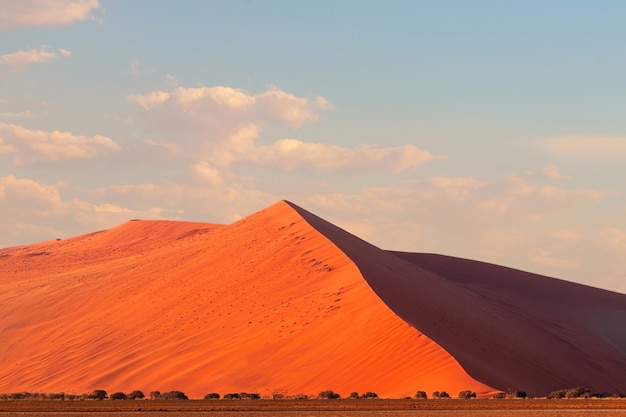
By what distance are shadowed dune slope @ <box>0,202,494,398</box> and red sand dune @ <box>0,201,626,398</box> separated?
12 centimetres

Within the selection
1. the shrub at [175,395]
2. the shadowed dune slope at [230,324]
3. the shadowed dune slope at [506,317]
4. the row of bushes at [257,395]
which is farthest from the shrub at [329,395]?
the shadowed dune slope at [506,317]

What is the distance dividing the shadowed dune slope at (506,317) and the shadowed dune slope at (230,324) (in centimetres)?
108

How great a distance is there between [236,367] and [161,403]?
1002 cm

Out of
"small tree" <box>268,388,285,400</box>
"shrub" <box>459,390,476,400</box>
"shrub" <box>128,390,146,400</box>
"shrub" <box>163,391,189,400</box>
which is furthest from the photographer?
"shrub" <box>128,390,146,400</box>

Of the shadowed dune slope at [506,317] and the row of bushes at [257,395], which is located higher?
the shadowed dune slope at [506,317]

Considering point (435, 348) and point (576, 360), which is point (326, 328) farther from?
point (576, 360)

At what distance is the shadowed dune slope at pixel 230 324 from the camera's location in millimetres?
51031

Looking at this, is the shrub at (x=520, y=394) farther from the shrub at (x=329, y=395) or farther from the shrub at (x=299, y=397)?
the shrub at (x=299, y=397)

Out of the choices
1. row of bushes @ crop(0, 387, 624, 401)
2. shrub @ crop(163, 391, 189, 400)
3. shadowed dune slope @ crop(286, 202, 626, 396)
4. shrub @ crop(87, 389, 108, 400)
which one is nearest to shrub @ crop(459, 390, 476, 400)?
row of bushes @ crop(0, 387, 624, 401)

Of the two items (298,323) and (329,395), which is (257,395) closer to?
(329,395)

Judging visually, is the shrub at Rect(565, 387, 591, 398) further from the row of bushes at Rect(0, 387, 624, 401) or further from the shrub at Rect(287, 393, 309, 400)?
the shrub at Rect(287, 393, 309, 400)

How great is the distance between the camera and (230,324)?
197ft

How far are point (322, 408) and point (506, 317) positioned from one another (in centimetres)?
3153

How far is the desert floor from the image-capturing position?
115 ft
